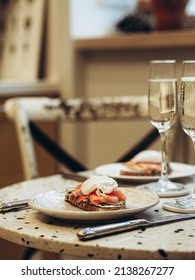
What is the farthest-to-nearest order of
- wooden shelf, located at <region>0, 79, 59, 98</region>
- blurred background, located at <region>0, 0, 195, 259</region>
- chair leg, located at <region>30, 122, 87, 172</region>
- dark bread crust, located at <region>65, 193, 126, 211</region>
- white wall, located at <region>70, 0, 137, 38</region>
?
white wall, located at <region>70, 0, 137, 38</region> < wooden shelf, located at <region>0, 79, 59, 98</region> < blurred background, located at <region>0, 0, 195, 259</region> < chair leg, located at <region>30, 122, 87, 172</region> < dark bread crust, located at <region>65, 193, 126, 211</region>

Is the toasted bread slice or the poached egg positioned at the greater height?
the poached egg

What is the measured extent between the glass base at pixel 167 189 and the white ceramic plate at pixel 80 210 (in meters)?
0.11

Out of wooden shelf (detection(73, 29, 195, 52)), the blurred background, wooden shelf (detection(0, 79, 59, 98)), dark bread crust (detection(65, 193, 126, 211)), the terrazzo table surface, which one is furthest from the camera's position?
wooden shelf (detection(0, 79, 59, 98))

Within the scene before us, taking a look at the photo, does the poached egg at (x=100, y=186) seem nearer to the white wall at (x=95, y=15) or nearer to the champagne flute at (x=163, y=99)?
the champagne flute at (x=163, y=99)

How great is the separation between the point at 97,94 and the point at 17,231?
1.73 meters

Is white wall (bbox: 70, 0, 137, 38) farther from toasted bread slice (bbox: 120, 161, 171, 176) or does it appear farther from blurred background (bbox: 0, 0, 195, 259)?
toasted bread slice (bbox: 120, 161, 171, 176)

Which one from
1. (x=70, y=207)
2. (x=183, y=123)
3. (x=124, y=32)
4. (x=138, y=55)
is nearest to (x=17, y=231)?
(x=70, y=207)

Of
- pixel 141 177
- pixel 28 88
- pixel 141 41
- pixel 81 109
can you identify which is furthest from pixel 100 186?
pixel 28 88

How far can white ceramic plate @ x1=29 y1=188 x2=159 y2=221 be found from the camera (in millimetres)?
975

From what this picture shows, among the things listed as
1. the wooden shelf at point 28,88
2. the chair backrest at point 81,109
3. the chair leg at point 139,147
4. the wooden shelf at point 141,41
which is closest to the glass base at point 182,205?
the chair leg at point 139,147

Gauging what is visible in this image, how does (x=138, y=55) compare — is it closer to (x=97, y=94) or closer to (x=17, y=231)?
(x=97, y=94)

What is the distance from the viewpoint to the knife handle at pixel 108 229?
924mm

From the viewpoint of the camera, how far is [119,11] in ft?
9.09

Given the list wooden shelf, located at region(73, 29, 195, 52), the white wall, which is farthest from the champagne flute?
the white wall
